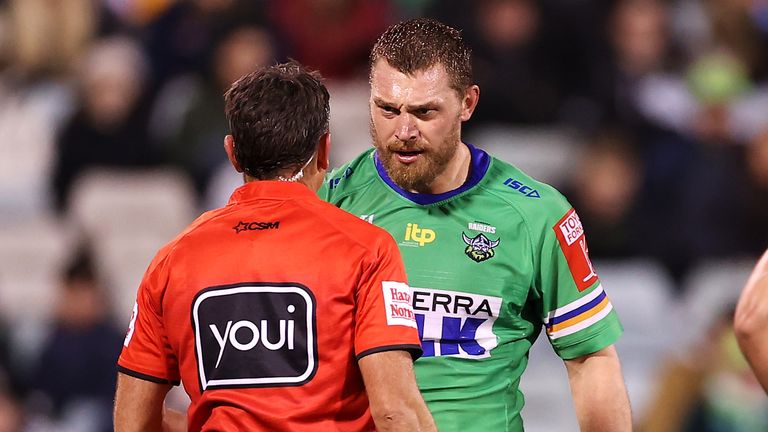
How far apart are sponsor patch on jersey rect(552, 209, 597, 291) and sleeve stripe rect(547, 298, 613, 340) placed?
0.26 feet

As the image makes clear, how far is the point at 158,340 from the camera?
8.32 ft

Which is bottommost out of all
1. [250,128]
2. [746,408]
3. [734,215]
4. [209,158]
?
[746,408]

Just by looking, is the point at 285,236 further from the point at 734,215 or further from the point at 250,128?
the point at 734,215

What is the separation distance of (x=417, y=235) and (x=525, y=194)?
0.35 meters

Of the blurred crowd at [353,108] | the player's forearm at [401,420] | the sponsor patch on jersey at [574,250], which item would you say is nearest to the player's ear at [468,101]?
the sponsor patch on jersey at [574,250]

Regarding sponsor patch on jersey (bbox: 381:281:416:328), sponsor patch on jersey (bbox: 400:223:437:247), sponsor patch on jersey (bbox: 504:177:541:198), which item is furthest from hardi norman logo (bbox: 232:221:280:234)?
sponsor patch on jersey (bbox: 504:177:541:198)

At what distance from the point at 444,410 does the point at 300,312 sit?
944 mm

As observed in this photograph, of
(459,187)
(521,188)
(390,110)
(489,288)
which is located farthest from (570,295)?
(390,110)

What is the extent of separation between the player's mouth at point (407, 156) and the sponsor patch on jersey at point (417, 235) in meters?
0.21

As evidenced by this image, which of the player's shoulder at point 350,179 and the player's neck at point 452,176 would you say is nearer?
the player's neck at point 452,176

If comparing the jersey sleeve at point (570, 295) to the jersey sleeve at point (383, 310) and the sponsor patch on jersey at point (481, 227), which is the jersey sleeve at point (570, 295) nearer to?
the sponsor patch on jersey at point (481, 227)

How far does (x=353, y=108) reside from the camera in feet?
23.3

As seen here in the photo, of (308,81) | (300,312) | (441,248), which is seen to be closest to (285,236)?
(300,312)

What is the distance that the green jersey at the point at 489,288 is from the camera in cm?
319
